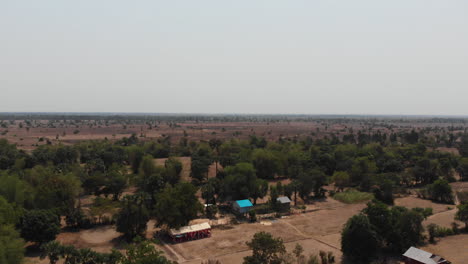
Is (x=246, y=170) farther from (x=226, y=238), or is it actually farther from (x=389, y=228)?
(x=389, y=228)

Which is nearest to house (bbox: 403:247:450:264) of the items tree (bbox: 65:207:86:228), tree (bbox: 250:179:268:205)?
tree (bbox: 250:179:268:205)

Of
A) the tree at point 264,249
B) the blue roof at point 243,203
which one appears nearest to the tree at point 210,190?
the blue roof at point 243,203

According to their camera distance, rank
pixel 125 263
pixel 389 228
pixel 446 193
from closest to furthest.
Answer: pixel 125 263, pixel 389 228, pixel 446 193

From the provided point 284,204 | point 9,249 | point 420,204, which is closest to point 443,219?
point 420,204

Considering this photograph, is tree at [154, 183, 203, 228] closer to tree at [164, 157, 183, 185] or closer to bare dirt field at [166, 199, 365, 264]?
bare dirt field at [166, 199, 365, 264]

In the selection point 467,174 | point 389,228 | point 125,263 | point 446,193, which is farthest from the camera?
point 467,174

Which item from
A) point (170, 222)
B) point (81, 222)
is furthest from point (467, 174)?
point (81, 222)
